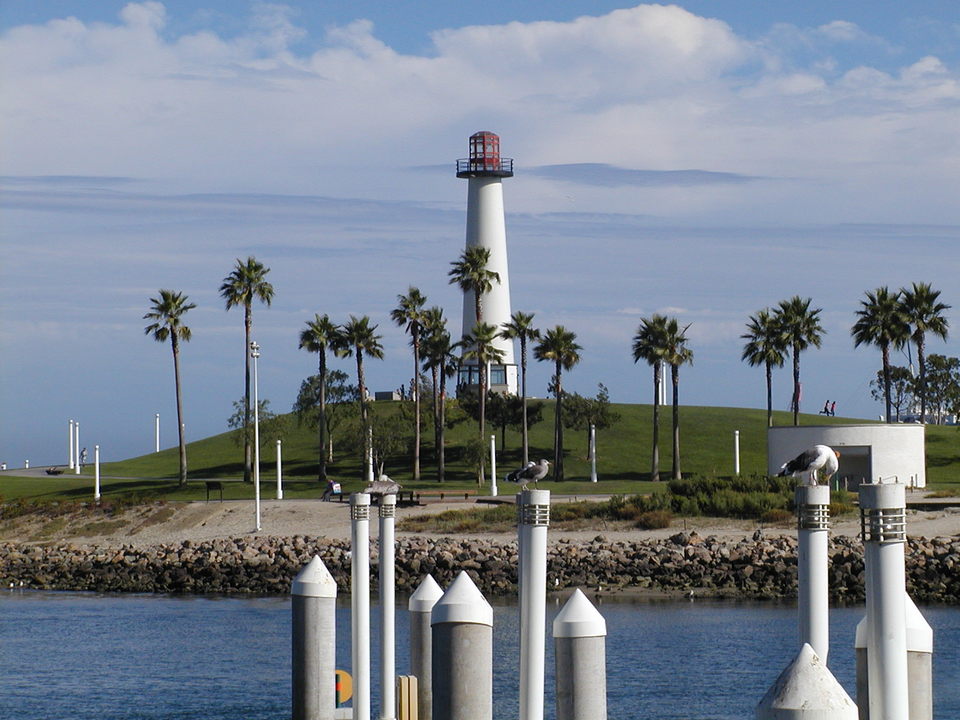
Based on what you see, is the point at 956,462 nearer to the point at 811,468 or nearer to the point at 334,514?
the point at 334,514

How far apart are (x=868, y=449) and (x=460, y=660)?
178 ft

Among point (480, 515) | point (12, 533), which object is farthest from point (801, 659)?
point (12, 533)

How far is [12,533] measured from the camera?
64.1m

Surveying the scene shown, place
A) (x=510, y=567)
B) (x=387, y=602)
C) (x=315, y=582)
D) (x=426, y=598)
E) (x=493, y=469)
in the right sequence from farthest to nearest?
(x=493, y=469) < (x=510, y=567) < (x=387, y=602) < (x=315, y=582) < (x=426, y=598)

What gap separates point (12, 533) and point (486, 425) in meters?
35.8

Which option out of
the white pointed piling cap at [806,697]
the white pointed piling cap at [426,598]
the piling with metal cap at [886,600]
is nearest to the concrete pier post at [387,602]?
the white pointed piling cap at [426,598]

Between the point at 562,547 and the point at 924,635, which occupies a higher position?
the point at 924,635

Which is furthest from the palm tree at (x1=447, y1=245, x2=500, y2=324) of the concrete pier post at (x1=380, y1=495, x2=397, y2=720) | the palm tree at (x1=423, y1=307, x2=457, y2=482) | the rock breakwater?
the concrete pier post at (x1=380, y1=495, x2=397, y2=720)

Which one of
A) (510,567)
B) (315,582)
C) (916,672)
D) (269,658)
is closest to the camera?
(916,672)

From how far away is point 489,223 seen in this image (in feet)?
304

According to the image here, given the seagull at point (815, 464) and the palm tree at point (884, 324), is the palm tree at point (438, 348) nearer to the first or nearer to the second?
the palm tree at point (884, 324)

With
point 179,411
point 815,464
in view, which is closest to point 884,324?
point 179,411

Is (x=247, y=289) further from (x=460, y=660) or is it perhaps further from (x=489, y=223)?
(x=460, y=660)

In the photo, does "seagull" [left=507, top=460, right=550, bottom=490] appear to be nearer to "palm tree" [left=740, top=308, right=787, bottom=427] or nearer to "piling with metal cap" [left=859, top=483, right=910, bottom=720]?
"piling with metal cap" [left=859, top=483, right=910, bottom=720]
